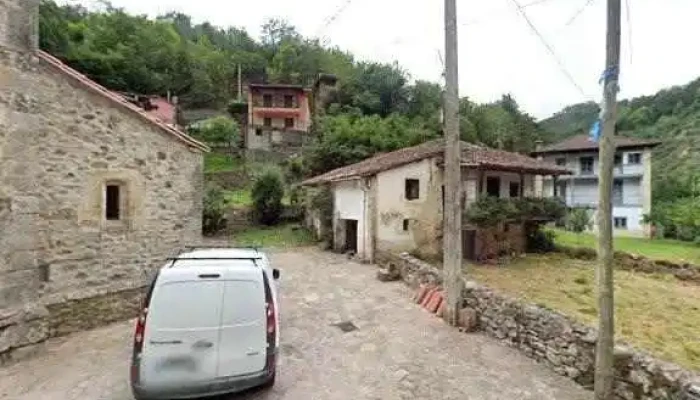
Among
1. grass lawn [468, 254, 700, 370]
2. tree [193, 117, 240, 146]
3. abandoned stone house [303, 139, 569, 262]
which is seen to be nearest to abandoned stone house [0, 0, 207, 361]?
abandoned stone house [303, 139, 569, 262]

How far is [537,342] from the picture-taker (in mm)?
7434

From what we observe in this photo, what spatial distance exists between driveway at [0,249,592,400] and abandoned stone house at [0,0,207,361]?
0.80 meters

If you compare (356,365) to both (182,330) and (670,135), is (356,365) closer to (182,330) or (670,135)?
(182,330)

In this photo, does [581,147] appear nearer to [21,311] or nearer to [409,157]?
[409,157]

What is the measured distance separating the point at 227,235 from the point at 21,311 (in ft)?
57.2

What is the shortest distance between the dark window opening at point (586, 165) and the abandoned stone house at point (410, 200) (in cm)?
2109

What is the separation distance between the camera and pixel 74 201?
9047mm

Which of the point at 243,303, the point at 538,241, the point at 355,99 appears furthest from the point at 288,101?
the point at 243,303

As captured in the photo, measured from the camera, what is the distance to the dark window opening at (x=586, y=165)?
40.0 metres

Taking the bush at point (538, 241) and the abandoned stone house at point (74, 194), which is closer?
the abandoned stone house at point (74, 194)

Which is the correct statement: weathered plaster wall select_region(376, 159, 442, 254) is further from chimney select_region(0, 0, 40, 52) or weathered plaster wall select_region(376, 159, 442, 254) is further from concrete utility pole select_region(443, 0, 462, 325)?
chimney select_region(0, 0, 40, 52)

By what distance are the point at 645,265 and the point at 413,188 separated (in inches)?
463

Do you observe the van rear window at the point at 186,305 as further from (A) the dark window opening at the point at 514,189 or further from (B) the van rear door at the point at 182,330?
(A) the dark window opening at the point at 514,189

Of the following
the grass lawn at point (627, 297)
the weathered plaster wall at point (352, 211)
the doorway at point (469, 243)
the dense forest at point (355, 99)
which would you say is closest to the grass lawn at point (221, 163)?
the dense forest at point (355, 99)
